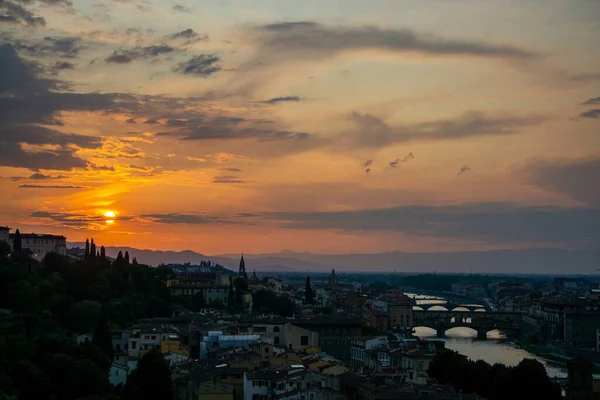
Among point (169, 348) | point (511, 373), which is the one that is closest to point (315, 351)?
point (169, 348)

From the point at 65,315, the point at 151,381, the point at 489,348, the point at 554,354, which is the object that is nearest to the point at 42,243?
the point at 65,315

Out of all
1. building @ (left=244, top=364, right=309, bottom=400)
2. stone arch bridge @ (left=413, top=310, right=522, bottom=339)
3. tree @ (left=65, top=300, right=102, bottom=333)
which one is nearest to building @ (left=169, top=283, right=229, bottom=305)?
stone arch bridge @ (left=413, top=310, right=522, bottom=339)

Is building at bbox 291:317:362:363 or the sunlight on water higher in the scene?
building at bbox 291:317:362:363

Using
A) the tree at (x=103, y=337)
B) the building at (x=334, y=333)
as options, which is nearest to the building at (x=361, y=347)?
the building at (x=334, y=333)

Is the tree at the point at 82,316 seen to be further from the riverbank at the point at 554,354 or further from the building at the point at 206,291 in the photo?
the riverbank at the point at 554,354

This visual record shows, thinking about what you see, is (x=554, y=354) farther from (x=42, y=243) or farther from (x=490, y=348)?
(x=42, y=243)

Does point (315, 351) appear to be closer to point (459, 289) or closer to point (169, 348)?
point (169, 348)

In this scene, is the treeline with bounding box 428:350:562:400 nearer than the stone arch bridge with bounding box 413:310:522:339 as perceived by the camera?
Yes

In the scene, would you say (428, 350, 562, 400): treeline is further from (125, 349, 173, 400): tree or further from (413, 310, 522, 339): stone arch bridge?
(413, 310, 522, 339): stone arch bridge
